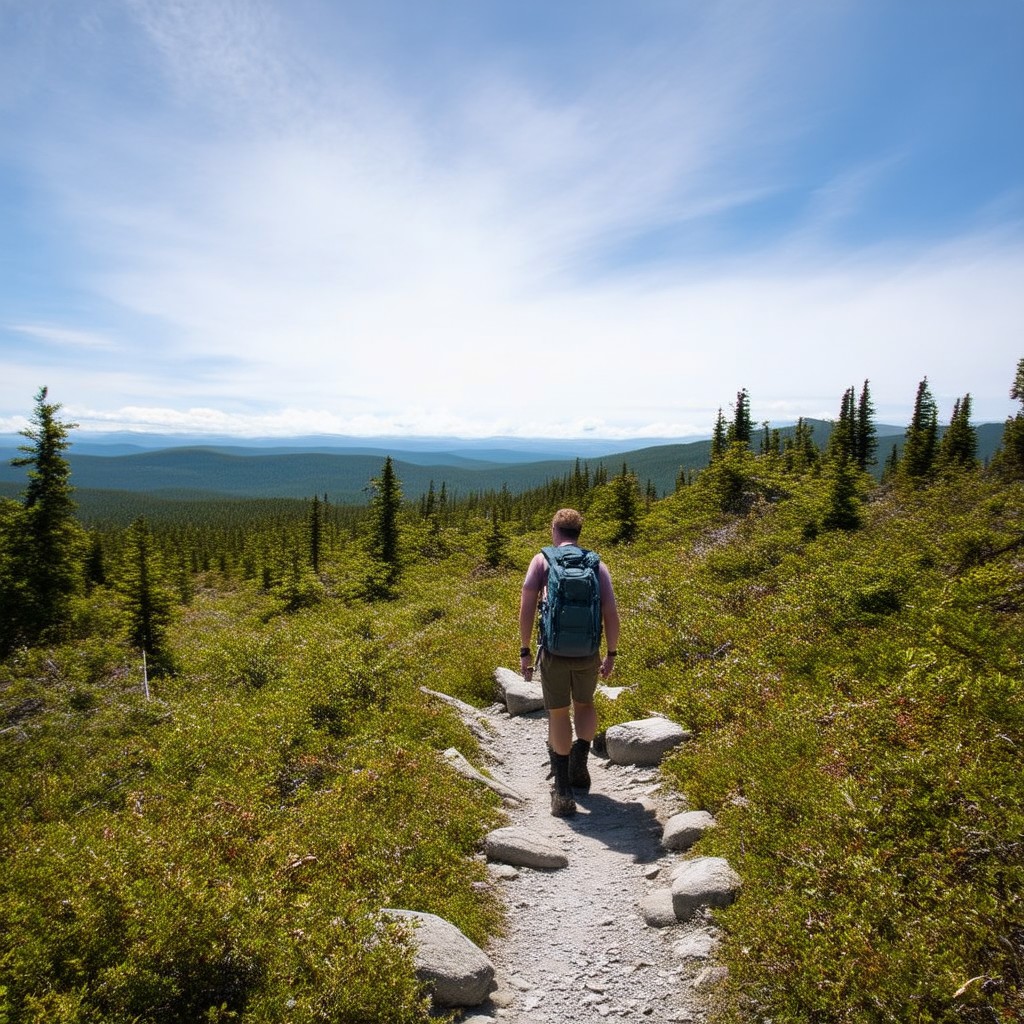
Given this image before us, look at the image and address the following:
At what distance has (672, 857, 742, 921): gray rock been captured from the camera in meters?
4.63

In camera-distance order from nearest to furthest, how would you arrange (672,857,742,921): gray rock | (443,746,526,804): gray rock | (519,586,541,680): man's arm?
(672,857,742,921): gray rock
(519,586,541,680): man's arm
(443,746,526,804): gray rock

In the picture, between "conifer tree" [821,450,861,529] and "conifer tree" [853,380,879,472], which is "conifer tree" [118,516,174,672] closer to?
"conifer tree" [821,450,861,529]

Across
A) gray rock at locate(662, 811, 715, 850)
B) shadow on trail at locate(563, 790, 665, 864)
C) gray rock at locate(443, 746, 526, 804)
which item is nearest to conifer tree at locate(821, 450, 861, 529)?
shadow on trail at locate(563, 790, 665, 864)

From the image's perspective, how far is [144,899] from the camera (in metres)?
3.60

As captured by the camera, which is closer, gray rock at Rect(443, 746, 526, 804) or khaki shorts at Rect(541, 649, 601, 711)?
khaki shorts at Rect(541, 649, 601, 711)

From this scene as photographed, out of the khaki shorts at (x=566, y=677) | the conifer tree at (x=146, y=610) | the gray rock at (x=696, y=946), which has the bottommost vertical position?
the conifer tree at (x=146, y=610)

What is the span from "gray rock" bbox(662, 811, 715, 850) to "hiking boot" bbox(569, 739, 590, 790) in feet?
4.66

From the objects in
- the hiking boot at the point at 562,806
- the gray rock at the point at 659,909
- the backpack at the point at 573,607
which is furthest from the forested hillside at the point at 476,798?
the backpack at the point at 573,607

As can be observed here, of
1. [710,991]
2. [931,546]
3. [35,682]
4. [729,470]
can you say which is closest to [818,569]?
[931,546]

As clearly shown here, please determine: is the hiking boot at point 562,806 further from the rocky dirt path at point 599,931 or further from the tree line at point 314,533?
the tree line at point 314,533

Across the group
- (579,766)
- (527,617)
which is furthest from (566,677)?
(579,766)

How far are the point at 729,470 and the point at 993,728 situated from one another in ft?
87.0

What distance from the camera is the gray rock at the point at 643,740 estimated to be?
7.49 m

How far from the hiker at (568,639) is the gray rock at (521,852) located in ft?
3.33
